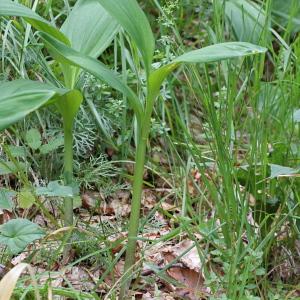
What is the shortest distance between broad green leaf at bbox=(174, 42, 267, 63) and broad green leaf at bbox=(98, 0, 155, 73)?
96 mm

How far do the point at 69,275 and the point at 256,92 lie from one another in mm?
706

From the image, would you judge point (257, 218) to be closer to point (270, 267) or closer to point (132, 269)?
point (270, 267)

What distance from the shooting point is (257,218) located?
6.28ft

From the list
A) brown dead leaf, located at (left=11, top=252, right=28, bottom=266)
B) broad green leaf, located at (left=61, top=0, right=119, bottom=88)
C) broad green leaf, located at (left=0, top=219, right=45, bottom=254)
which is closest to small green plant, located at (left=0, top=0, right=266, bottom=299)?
broad green leaf, located at (left=61, top=0, right=119, bottom=88)

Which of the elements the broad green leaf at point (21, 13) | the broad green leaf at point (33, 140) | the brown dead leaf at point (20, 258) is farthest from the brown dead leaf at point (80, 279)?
the broad green leaf at point (21, 13)

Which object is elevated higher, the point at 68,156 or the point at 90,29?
the point at 90,29

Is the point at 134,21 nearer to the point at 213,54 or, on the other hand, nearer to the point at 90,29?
the point at 213,54

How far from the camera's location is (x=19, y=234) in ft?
5.05

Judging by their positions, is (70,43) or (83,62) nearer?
(83,62)

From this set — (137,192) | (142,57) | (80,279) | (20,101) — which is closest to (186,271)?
(80,279)

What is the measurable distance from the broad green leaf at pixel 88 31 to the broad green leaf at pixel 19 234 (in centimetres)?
38

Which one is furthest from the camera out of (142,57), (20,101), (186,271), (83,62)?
(186,271)

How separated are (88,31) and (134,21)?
0.30 metres

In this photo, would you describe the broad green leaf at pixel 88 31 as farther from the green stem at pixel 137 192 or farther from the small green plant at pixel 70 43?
the green stem at pixel 137 192
